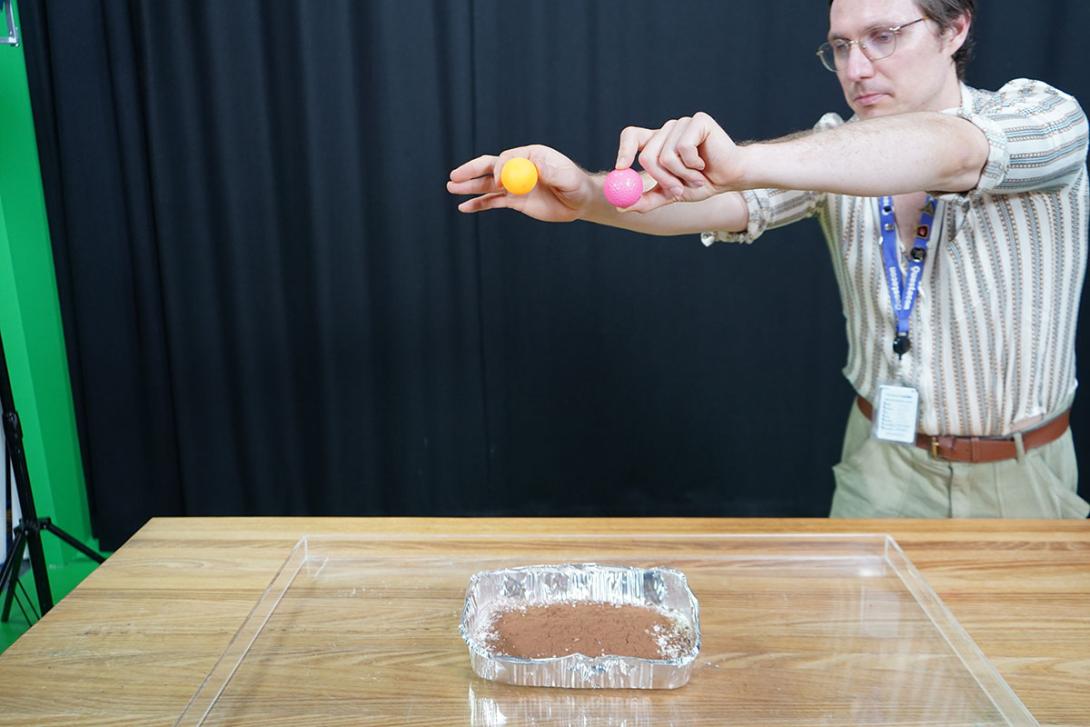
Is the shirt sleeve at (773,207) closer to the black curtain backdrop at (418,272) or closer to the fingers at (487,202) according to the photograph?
the fingers at (487,202)

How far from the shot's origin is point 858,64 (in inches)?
55.5

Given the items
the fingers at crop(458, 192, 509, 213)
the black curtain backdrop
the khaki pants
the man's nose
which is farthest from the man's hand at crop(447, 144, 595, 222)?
the black curtain backdrop

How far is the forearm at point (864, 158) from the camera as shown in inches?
42.6

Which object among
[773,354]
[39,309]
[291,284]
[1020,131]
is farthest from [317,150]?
[1020,131]

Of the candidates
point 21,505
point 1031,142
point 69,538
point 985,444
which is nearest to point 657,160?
point 1031,142

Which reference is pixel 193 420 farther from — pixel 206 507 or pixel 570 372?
pixel 570 372

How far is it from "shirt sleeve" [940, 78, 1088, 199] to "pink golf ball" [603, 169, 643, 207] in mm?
500

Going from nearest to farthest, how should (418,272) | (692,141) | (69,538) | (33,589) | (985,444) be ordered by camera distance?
(692,141) → (985,444) → (69,538) → (33,589) → (418,272)

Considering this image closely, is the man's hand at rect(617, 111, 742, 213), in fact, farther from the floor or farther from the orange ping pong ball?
the floor

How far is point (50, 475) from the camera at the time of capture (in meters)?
2.68

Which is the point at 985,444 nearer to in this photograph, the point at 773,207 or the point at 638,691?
the point at 773,207

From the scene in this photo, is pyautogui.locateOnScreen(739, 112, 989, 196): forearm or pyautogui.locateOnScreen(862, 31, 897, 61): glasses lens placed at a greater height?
pyautogui.locateOnScreen(862, 31, 897, 61): glasses lens

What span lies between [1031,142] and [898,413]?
1.69ft

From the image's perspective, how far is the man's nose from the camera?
1.41 m
